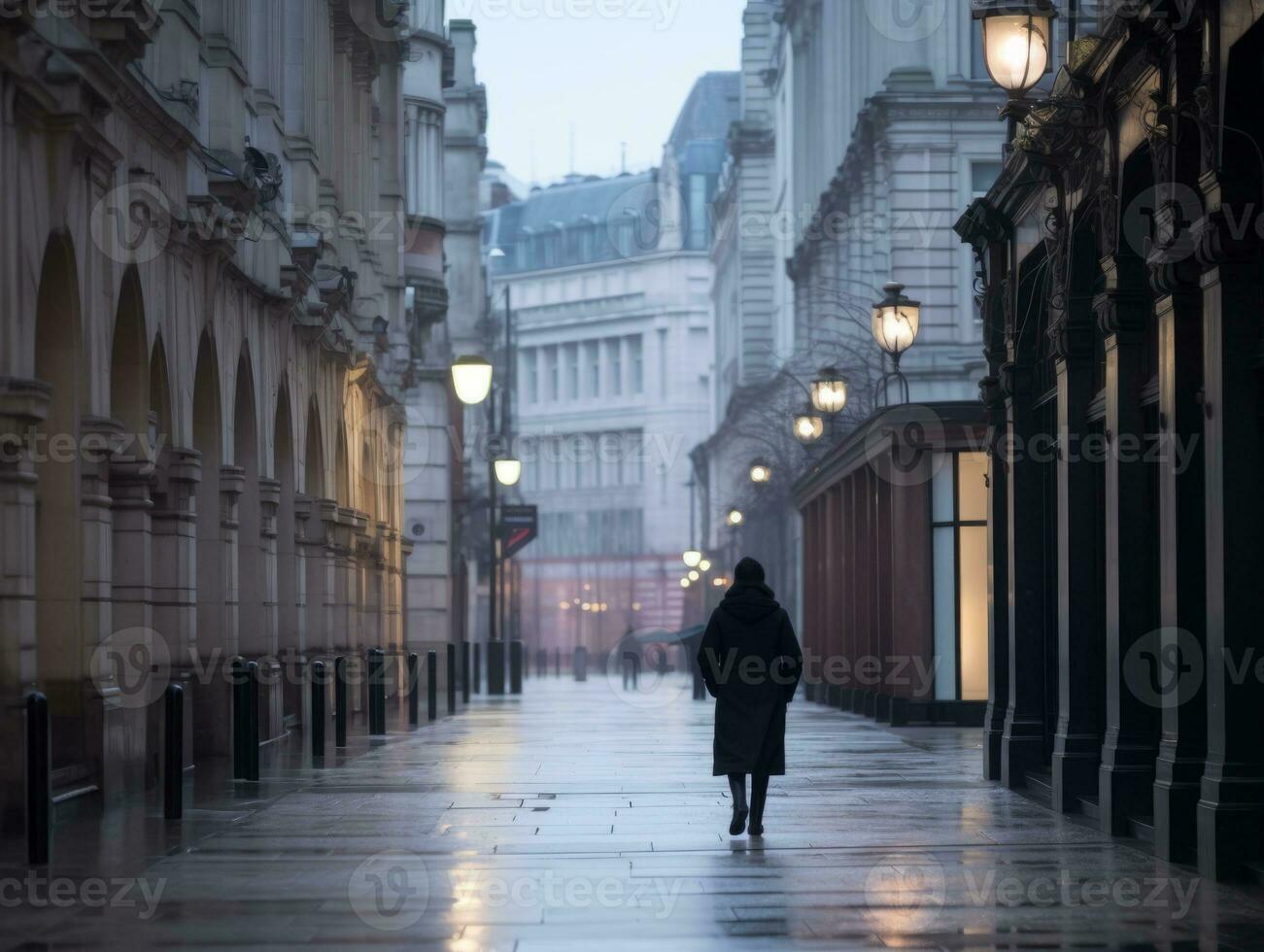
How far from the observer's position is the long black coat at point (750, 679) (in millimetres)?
14016

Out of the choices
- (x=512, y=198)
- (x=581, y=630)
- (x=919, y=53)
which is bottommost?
(x=581, y=630)

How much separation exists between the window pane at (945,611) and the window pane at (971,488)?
32cm

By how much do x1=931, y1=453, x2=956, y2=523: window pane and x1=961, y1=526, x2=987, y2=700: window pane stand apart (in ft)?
1.09

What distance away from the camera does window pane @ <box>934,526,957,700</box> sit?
2892cm

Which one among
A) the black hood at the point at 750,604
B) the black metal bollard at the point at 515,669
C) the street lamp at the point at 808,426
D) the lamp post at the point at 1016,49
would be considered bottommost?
the black metal bollard at the point at 515,669

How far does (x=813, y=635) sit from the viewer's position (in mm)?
43125

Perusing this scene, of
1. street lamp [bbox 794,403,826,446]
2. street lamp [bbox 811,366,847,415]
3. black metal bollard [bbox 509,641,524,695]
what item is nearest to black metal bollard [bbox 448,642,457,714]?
street lamp [bbox 794,403,826,446]

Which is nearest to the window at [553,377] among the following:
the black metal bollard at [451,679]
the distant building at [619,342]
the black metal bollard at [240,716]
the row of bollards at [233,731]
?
the distant building at [619,342]

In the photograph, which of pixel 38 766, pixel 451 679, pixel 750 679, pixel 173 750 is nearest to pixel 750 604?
pixel 750 679

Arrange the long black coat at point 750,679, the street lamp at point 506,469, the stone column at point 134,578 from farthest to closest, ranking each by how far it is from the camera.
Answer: the street lamp at point 506,469 < the stone column at point 134,578 < the long black coat at point 750,679

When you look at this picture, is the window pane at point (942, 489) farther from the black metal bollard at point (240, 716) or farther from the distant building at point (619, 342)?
the distant building at point (619, 342)

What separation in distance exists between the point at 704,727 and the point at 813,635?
13969 mm

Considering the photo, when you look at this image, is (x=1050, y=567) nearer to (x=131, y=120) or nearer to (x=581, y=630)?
(x=131, y=120)

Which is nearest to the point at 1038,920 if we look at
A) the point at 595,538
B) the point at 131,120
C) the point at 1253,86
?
the point at 1253,86
